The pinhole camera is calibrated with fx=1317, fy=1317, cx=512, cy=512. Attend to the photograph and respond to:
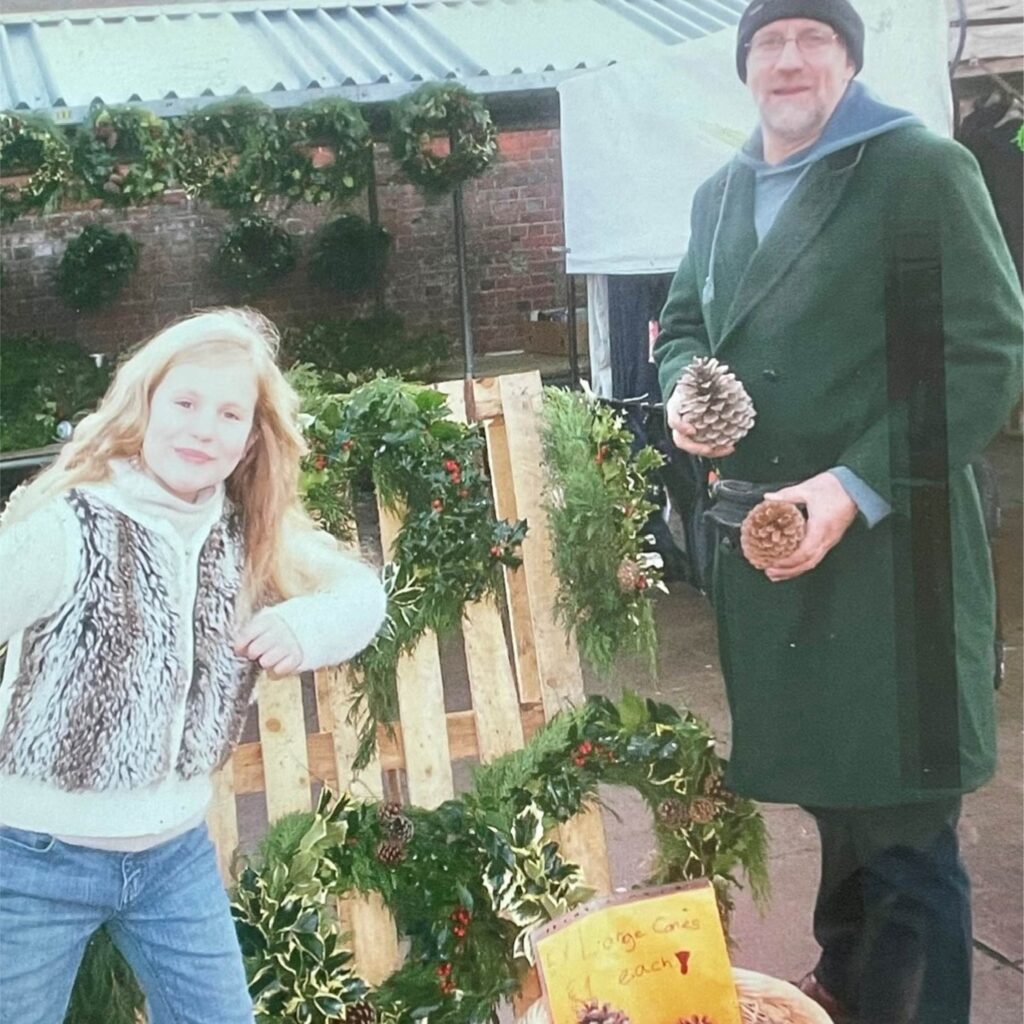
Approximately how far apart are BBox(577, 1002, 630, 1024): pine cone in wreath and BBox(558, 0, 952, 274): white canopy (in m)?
0.91

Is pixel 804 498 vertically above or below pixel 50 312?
below

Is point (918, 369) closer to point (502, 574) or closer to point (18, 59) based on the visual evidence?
point (502, 574)

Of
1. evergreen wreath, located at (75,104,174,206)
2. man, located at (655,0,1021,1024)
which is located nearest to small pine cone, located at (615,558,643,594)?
man, located at (655,0,1021,1024)

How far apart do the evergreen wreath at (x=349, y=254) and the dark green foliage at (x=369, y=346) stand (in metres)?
0.04

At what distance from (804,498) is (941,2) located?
2.00ft

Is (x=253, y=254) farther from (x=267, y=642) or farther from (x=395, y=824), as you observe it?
(x=395, y=824)

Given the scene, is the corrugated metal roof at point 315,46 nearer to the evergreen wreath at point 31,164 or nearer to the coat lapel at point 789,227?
the evergreen wreath at point 31,164

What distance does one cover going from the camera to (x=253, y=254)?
151 cm

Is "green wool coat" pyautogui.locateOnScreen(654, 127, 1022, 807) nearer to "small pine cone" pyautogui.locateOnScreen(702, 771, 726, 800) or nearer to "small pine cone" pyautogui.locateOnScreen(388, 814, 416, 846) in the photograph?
"small pine cone" pyautogui.locateOnScreen(702, 771, 726, 800)

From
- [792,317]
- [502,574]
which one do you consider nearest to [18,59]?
[502,574]

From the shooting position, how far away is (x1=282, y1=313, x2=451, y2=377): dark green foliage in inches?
60.5

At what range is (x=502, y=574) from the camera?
1.64 m

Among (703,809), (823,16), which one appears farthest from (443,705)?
(823,16)

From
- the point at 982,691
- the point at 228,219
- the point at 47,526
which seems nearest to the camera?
the point at 47,526
